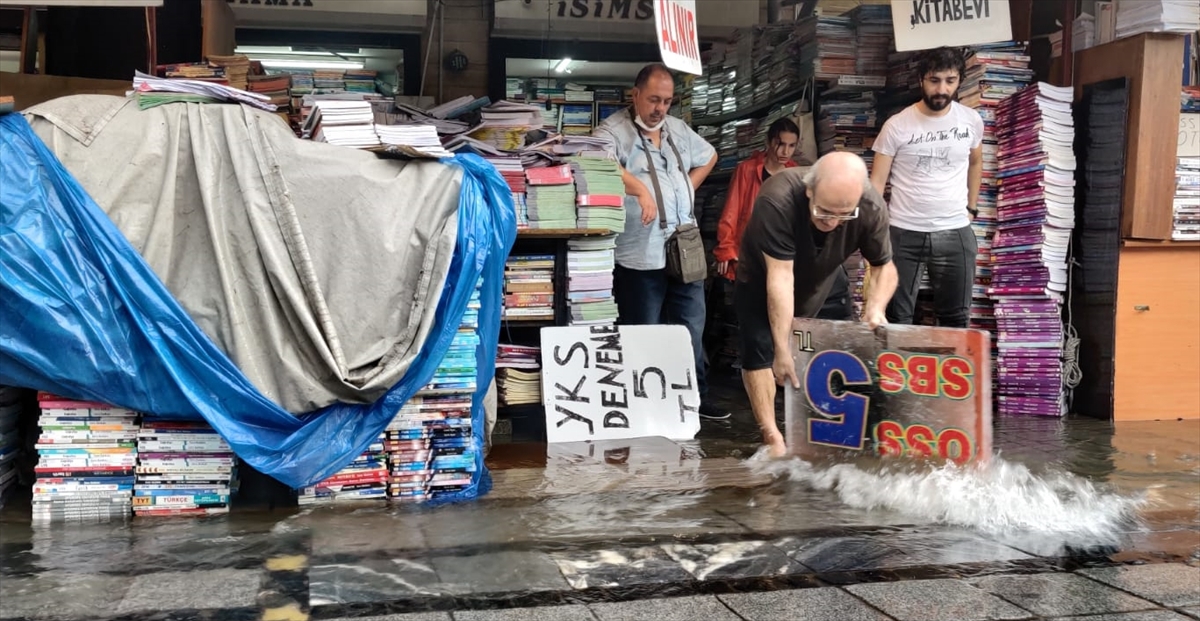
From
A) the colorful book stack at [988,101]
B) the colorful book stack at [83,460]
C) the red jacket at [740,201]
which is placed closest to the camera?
the colorful book stack at [83,460]

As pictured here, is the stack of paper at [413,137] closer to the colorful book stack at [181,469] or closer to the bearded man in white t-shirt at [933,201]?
the colorful book stack at [181,469]

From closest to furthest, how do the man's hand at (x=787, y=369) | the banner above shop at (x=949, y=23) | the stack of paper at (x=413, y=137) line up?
1. the stack of paper at (x=413, y=137)
2. the man's hand at (x=787, y=369)
3. the banner above shop at (x=949, y=23)

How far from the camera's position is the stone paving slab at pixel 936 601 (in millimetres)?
3285

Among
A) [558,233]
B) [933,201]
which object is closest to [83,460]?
[558,233]

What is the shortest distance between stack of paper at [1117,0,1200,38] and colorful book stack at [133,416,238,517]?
6.07 m

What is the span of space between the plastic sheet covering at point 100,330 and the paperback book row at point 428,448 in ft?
0.89

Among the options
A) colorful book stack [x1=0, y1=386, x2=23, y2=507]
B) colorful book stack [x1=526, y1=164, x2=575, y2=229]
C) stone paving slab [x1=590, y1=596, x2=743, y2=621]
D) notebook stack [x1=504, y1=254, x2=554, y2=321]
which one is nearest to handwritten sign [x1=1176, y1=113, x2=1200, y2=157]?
colorful book stack [x1=526, y1=164, x2=575, y2=229]

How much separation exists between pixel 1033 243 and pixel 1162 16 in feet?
5.28

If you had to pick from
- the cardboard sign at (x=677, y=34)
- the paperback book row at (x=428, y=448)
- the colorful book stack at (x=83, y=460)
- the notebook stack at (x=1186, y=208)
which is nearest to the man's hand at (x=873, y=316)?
the cardboard sign at (x=677, y=34)

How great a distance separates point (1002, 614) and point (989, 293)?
4312mm

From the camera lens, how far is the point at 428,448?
15.4 feet

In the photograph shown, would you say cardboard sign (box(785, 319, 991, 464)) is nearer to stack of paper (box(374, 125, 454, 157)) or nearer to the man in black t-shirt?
the man in black t-shirt

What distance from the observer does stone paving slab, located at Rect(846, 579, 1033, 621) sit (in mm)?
3285

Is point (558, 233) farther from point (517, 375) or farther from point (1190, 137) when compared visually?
point (1190, 137)
